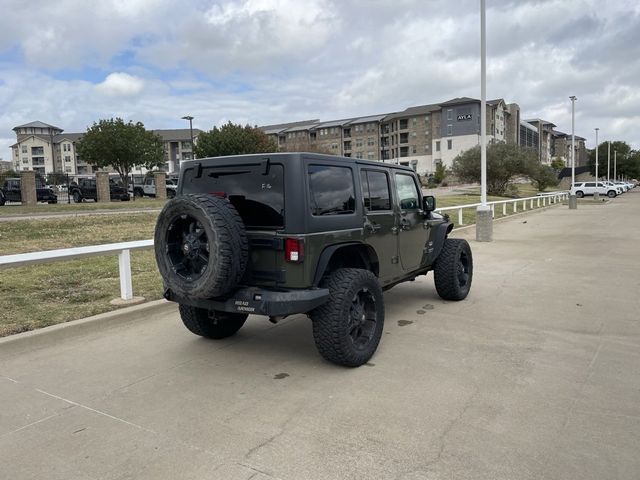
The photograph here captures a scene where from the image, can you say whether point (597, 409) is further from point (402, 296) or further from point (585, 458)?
point (402, 296)

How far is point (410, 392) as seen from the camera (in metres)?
4.12

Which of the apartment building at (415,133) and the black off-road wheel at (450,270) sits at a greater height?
the apartment building at (415,133)

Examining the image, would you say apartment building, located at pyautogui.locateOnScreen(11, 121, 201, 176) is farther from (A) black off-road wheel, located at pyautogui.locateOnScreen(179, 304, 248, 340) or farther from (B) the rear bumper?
(B) the rear bumper

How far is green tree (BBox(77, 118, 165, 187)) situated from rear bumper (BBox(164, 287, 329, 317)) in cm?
4694

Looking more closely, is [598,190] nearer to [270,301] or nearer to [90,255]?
[90,255]

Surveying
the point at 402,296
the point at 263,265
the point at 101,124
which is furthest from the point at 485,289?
the point at 101,124

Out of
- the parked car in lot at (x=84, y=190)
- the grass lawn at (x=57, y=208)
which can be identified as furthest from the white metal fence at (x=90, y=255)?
the parked car in lot at (x=84, y=190)

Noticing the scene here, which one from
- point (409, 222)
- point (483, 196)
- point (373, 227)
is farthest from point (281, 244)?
point (483, 196)

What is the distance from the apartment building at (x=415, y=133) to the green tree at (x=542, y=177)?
30861 millimetres

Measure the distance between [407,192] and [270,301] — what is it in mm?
2784

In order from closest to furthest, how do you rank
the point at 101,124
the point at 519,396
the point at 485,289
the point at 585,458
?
the point at 585,458, the point at 519,396, the point at 485,289, the point at 101,124

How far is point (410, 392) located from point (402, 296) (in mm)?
3724

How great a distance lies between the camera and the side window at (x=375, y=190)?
5.36m

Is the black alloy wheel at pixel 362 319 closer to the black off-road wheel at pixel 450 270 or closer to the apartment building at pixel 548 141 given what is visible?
the black off-road wheel at pixel 450 270
